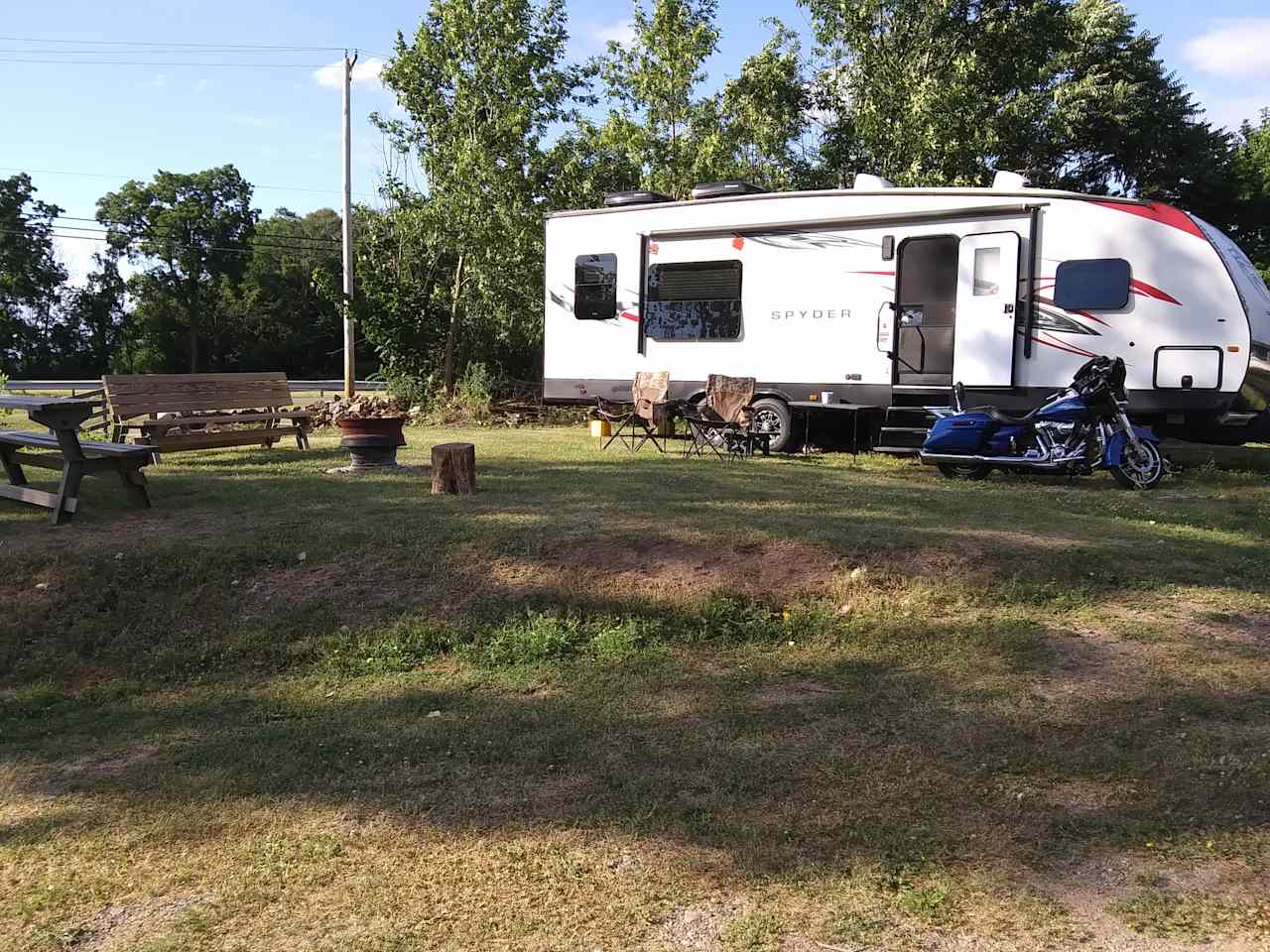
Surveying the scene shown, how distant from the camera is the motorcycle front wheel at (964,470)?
9.30 m

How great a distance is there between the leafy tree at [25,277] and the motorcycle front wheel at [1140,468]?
1761 inches

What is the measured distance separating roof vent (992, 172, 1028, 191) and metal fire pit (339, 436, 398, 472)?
261 inches

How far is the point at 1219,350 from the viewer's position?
9.12 metres

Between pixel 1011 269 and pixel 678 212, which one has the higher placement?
pixel 678 212

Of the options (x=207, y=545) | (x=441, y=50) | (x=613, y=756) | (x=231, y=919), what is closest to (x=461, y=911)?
(x=231, y=919)

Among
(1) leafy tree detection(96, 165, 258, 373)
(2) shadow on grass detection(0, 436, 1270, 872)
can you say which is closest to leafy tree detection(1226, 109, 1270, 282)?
(2) shadow on grass detection(0, 436, 1270, 872)

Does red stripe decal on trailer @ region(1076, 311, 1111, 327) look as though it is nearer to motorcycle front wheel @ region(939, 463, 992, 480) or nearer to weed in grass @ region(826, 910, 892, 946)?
motorcycle front wheel @ region(939, 463, 992, 480)

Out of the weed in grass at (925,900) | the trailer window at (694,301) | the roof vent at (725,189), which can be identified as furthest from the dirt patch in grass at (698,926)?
the roof vent at (725,189)

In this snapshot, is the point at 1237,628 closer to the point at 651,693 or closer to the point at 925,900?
the point at 651,693

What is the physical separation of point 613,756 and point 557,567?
1971 mm

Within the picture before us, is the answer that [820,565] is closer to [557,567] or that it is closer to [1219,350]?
[557,567]

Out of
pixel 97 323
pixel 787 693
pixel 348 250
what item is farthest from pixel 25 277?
pixel 787 693

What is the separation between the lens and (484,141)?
59.1 ft

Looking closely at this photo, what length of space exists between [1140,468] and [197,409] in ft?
29.2
